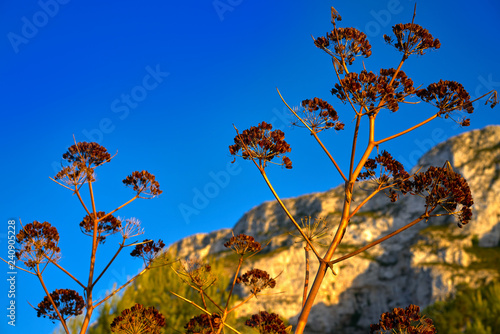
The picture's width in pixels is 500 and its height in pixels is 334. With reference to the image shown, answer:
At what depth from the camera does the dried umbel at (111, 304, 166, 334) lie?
8.16 metres

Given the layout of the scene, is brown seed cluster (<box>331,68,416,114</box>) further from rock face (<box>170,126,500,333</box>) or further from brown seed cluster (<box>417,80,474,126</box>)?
rock face (<box>170,126,500,333</box>)

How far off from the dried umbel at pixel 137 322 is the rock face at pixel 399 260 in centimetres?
6515

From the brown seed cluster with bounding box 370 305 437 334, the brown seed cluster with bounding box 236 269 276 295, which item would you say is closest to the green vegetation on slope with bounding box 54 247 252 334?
the brown seed cluster with bounding box 236 269 276 295

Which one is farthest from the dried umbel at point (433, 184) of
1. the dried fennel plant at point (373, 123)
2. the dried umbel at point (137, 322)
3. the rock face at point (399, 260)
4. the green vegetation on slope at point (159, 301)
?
the rock face at point (399, 260)

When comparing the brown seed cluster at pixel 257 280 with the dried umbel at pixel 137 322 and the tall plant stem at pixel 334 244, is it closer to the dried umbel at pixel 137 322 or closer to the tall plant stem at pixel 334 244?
the dried umbel at pixel 137 322

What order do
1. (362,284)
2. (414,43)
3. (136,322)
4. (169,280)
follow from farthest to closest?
(362,284)
(169,280)
(136,322)
(414,43)

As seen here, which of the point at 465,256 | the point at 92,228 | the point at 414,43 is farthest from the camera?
the point at 465,256

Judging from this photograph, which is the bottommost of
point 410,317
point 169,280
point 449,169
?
point 410,317

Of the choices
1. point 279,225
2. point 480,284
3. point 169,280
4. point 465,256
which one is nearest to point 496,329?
point 480,284

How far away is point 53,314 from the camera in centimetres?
952

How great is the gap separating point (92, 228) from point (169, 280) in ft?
96.6

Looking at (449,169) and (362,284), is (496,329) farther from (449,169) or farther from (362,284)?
(449,169)

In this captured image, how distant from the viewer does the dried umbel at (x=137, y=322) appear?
816 centimetres

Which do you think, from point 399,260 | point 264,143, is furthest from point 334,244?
point 399,260
